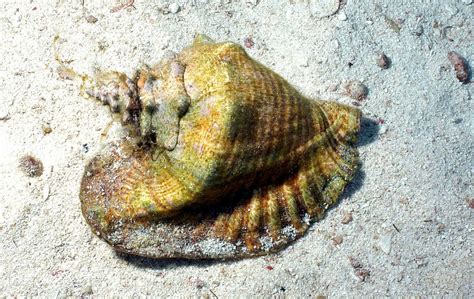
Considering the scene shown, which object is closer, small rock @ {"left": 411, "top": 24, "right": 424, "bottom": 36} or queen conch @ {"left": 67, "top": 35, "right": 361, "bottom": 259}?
queen conch @ {"left": 67, "top": 35, "right": 361, "bottom": 259}

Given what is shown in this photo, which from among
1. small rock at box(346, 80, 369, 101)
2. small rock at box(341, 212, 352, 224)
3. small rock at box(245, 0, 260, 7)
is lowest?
small rock at box(341, 212, 352, 224)

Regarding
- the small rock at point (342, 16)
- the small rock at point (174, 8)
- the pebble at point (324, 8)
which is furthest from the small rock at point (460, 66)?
the small rock at point (174, 8)

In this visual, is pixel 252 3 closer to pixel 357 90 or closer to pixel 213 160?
pixel 357 90

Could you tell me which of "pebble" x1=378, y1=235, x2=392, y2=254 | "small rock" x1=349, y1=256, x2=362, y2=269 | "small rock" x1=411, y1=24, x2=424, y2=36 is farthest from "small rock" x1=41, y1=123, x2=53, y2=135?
"small rock" x1=411, y1=24, x2=424, y2=36

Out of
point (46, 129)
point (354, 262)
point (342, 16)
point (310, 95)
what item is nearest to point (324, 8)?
point (342, 16)

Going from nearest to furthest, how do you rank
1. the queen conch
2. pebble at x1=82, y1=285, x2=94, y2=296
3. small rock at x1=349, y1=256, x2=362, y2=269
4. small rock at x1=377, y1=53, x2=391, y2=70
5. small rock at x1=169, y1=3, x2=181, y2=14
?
the queen conch
pebble at x1=82, y1=285, x2=94, y2=296
small rock at x1=349, y1=256, x2=362, y2=269
small rock at x1=377, y1=53, x2=391, y2=70
small rock at x1=169, y1=3, x2=181, y2=14

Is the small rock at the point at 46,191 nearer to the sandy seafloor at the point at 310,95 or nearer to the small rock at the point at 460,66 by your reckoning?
the sandy seafloor at the point at 310,95

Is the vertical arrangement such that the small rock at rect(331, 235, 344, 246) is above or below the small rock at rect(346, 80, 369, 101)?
below

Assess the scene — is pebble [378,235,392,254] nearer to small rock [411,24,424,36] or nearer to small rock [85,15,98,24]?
small rock [411,24,424,36]
